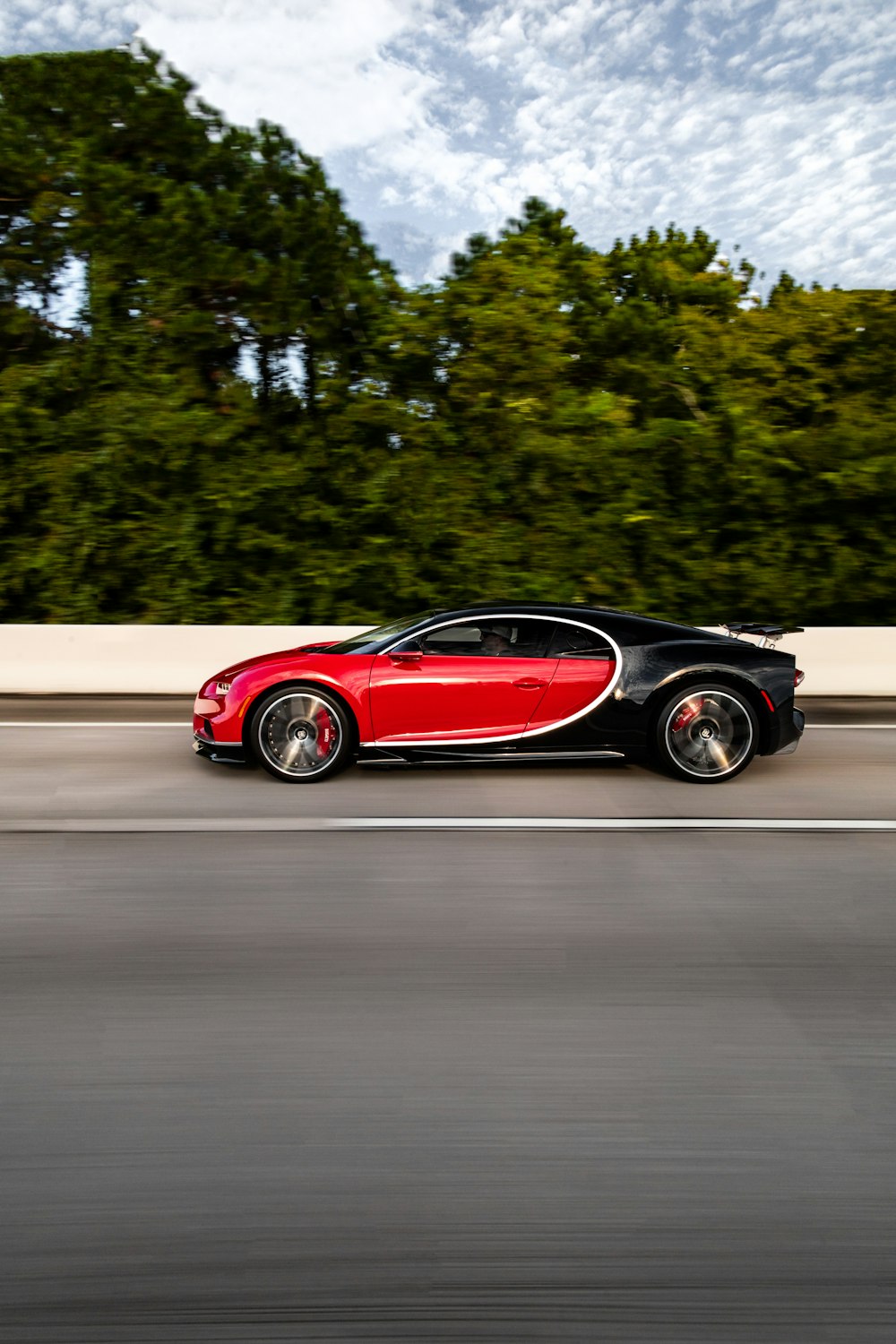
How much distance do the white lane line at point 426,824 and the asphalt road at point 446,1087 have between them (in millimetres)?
193

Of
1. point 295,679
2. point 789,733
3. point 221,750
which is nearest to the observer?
point 295,679

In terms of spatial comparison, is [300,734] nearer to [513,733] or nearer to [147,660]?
[513,733]

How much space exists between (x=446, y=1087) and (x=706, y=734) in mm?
4653

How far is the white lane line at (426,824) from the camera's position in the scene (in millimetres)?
6203

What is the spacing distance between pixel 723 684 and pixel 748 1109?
4.58m

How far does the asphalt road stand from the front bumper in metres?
1.40

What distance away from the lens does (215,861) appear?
218 inches

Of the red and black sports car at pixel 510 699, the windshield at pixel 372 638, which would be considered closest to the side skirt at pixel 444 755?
the red and black sports car at pixel 510 699

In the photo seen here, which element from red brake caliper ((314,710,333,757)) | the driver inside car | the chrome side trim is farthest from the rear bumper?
red brake caliper ((314,710,333,757))

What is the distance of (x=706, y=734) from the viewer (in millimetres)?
7488

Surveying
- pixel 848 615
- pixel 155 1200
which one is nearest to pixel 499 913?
pixel 155 1200

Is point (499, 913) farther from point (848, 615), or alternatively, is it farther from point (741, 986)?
point (848, 615)

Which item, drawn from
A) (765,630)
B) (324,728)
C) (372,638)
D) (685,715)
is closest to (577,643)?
(685,715)

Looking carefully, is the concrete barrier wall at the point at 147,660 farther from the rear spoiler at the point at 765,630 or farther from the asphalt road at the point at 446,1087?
the asphalt road at the point at 446,1087
